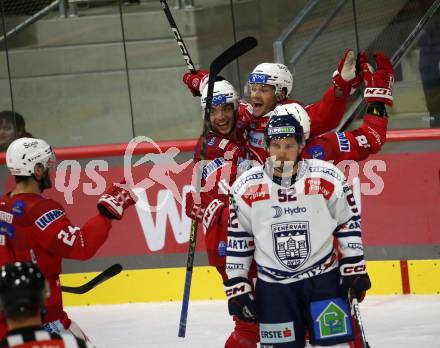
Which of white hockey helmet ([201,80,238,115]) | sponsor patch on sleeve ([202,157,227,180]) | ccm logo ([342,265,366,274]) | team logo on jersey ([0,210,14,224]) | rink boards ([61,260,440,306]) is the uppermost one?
white hockey helmet ([201,80,238,115])

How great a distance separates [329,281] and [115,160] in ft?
11.4

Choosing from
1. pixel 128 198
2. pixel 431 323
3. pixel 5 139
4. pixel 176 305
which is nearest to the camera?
Result: pixel 128 198

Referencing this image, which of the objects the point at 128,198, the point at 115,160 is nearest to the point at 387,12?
the point at 115,160

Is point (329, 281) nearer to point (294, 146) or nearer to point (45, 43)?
point (294, 146)

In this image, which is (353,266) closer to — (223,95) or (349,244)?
(349,244)

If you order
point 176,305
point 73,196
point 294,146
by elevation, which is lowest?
point 176,305

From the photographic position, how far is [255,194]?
461 centimetres

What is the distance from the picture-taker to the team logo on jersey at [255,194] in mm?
4594

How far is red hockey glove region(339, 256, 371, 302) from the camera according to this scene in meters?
4.60

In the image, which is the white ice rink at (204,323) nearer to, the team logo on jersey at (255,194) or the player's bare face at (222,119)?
the player's bare face at (222,119)

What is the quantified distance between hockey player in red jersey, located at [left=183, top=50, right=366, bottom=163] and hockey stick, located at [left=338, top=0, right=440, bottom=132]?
2088mm

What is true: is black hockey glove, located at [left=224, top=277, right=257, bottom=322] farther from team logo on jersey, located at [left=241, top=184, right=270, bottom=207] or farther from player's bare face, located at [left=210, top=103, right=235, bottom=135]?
player's bare face, located at [left=210, top=103, right=235, bottom=135]

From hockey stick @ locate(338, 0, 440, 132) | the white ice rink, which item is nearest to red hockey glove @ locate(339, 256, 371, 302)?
the white ice rink

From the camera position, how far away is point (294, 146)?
464cm
